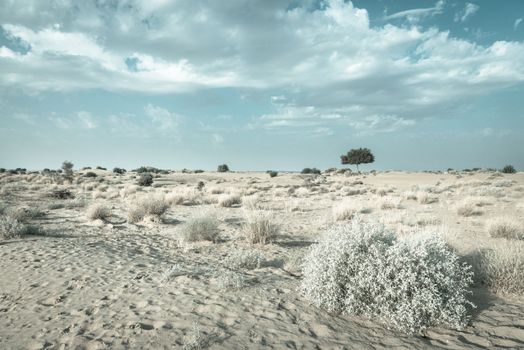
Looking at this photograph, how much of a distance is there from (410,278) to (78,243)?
885cm

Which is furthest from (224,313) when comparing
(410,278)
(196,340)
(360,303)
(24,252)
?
(24,252)

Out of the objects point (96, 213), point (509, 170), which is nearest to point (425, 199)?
point (96, 213)

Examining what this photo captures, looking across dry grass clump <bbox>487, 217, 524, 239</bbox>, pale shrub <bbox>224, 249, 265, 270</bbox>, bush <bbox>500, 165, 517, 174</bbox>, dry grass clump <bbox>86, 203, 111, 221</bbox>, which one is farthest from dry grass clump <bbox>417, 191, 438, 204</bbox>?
bush <bbox>500, 165, 517, 174</bbox>

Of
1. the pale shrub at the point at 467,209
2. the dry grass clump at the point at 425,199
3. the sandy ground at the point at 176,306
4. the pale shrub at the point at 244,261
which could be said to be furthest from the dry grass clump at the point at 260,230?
the dry grass clump at the point at 425,199

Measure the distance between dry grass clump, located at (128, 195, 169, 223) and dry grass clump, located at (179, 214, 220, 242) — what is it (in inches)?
164

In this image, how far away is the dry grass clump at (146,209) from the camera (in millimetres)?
15242

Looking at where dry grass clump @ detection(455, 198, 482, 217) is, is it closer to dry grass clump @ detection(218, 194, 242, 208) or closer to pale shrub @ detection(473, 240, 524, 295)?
pale shrub @ detection(473, 240, 524, 295)

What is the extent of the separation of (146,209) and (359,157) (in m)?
59.3

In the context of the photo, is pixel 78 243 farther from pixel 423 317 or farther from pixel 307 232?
pixel 423 317

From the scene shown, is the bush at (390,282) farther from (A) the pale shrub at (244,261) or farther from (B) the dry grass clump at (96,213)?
(B) the dry grass clump at (96,213)

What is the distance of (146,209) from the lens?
16.0m

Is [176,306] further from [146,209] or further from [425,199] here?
[425,199]

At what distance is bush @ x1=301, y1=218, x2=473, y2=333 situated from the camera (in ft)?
17.9

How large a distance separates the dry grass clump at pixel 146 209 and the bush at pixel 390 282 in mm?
10376
